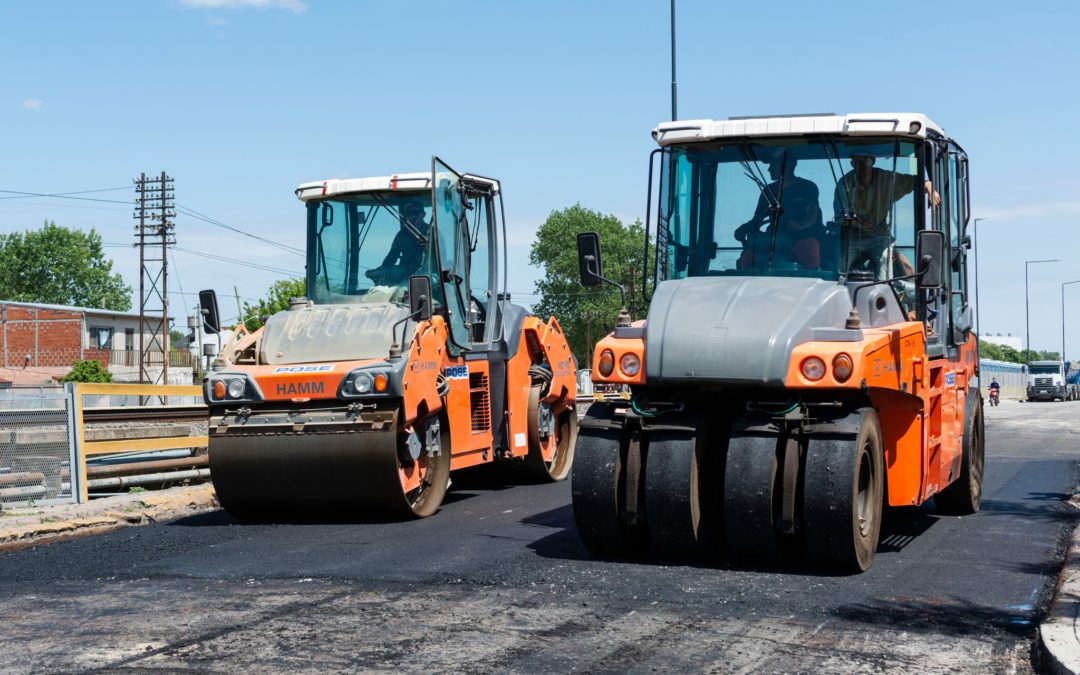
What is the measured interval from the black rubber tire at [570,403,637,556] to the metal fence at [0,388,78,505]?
607cm

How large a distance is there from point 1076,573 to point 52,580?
20.9ft

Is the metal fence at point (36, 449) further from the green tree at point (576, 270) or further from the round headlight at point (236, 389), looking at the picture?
the green tree at point (576, 270)

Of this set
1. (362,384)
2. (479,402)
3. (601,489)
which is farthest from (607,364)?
(479,402)

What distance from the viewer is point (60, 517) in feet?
Result: 37.3

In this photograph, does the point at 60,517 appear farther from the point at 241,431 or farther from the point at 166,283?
the point at 166,283

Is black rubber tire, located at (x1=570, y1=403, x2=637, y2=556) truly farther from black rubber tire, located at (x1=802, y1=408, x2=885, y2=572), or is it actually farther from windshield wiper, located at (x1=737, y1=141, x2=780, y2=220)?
windshield wiper, located at (x1=737, y1=141, x2=780, y2=220)

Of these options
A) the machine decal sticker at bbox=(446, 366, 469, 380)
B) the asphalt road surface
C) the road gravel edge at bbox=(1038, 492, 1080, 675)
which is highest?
the machine decal sticker at bbox=(446, 366, 469, 380)

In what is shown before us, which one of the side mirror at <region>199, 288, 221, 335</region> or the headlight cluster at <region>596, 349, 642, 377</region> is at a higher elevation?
the side mirror at <region>199, 288, 221, 335</region>

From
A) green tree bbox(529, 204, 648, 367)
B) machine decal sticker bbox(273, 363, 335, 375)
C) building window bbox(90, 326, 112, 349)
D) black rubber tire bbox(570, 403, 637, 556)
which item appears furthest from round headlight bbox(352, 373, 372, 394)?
green tree bbox(529, 204, 648, 367)

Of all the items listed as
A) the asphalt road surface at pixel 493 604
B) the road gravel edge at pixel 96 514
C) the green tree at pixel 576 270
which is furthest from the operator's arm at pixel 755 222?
the green tree at pixel 576 270

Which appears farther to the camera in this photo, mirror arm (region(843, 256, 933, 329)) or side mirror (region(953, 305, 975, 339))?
side mirror (region(953, 305, 975, 339))

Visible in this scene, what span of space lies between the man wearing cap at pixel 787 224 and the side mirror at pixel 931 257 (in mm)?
805

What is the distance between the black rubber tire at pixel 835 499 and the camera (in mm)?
7883

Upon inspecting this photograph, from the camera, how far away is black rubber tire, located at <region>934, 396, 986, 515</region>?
1120 cm
